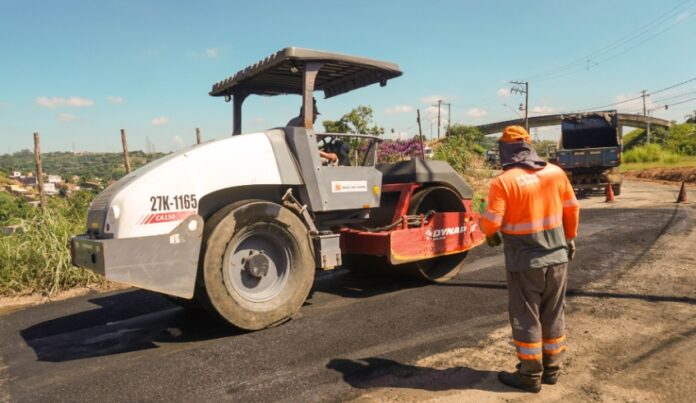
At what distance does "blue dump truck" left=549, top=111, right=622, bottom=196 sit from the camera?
691 inches

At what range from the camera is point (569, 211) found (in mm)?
3318

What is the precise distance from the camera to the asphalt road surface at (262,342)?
3240 mm

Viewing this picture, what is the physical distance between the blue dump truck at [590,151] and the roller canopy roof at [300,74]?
14.1 meters

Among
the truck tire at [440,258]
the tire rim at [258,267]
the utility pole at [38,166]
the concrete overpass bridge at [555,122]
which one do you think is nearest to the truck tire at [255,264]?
the tire rim at [258,267]

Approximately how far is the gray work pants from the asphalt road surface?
1.15ft

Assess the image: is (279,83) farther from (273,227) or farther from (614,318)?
(614,318)

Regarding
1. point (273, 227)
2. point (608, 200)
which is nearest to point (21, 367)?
Result: point (273, 227)

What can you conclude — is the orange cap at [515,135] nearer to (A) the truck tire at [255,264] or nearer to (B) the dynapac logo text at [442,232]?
(A) the truck tire at [255,264]

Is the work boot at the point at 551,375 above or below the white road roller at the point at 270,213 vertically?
below

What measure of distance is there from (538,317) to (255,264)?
2297 millimetres

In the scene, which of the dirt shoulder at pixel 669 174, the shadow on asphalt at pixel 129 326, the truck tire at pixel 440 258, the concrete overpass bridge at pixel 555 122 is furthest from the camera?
the concrete overpass bridge at pixel 555 122

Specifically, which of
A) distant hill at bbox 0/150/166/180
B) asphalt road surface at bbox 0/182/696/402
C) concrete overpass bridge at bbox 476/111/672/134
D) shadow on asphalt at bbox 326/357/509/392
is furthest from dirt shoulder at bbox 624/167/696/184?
concrete overpass bridge at bbox 476/111/672/134

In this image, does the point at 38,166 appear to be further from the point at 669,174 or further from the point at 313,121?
the point at 669,174

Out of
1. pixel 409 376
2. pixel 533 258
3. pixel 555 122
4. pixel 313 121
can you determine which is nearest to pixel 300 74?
pixel 313 121
